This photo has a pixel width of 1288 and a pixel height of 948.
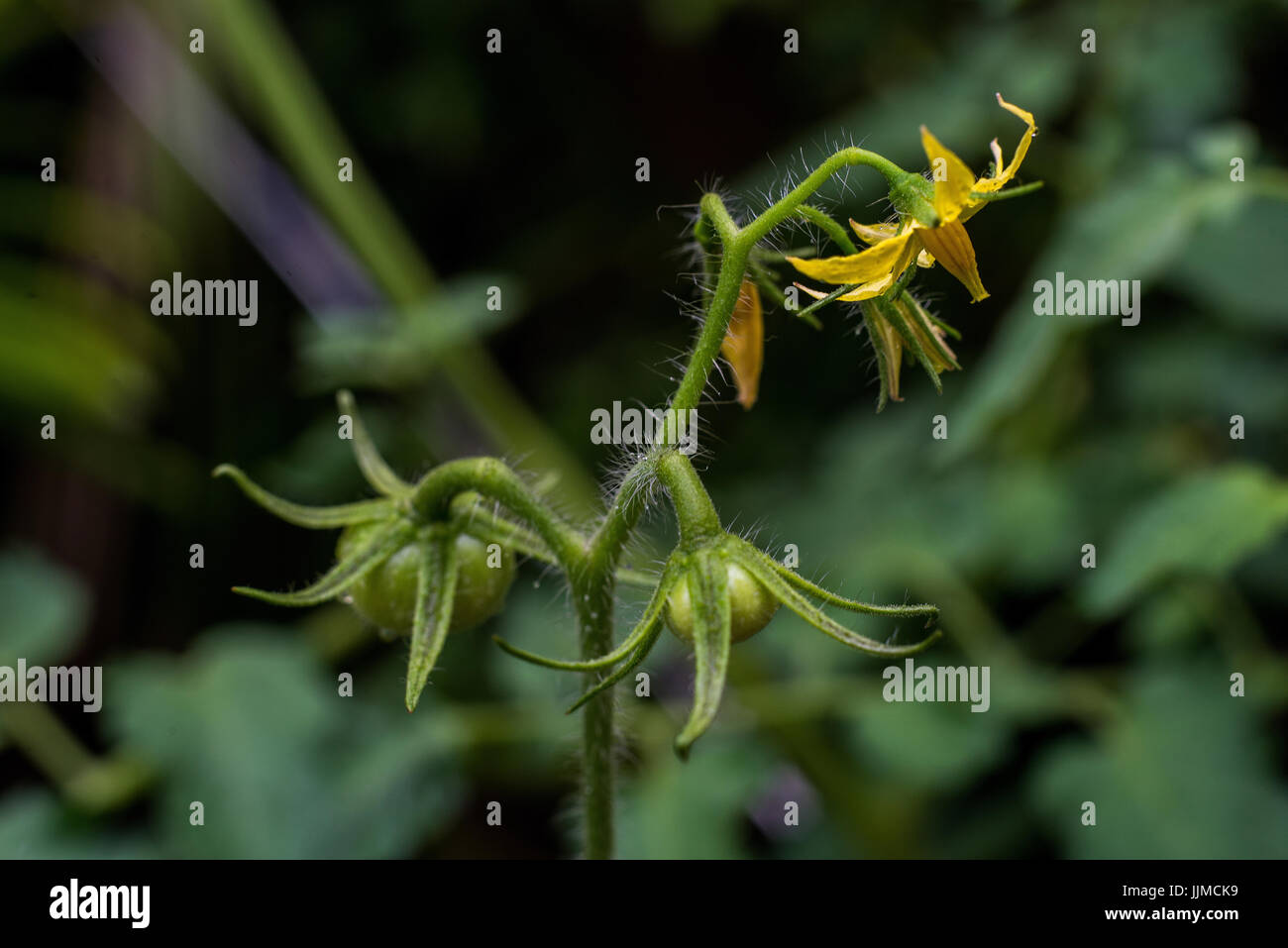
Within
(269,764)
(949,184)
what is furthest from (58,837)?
(949,184)

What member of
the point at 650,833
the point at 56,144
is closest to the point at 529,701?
the point at 650,833

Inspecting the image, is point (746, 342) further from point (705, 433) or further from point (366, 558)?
point (366, 558)

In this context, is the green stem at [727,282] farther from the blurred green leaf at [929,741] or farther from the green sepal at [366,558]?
the blurred green leaf at [929,741]

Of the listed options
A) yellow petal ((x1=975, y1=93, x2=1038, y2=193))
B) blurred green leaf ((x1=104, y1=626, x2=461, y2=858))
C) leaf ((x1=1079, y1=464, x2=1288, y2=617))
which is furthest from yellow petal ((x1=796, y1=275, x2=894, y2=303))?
blurred green leaf ((x1=104, y1=626, x2=461, y2=858))

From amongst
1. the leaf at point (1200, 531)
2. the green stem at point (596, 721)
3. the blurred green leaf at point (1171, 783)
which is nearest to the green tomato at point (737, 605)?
the green stem at point (596, 721)

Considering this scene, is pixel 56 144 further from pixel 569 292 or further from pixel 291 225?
pixel 569 292
